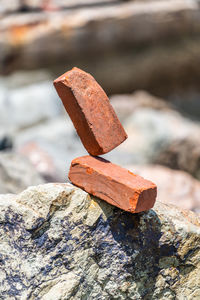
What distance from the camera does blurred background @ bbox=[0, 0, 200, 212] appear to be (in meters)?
5.16

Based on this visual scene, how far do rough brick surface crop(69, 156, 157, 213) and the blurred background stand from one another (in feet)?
8.36

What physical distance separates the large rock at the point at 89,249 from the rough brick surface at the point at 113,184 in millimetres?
65

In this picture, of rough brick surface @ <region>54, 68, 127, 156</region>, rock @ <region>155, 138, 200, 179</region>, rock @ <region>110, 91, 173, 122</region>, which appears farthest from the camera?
rock @ <region>110, 91, 173, 122</region>

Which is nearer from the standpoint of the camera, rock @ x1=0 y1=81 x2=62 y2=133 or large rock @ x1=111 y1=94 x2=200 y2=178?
large rock @ x1=111 y1=94 x2=200 y2=178

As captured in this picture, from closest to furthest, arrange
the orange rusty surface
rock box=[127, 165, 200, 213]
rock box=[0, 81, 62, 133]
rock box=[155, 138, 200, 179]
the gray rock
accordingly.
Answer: rock box=[127, 165, 200, 213] → rock box=[155, 138, 200, 179] → the gray rock → rock box=[0, 81, 62, 133] → the orange rusty surface

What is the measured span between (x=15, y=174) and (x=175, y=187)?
1416 mm

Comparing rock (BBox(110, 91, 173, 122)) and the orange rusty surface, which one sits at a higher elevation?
the orange rusty surface

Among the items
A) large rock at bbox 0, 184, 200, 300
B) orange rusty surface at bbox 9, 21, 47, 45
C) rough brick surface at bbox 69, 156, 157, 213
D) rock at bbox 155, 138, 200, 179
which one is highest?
orange rusty surface at bbox 9, 21, 47, 45

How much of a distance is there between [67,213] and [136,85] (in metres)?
6.84

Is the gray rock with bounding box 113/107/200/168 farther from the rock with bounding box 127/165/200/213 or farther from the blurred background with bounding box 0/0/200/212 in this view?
the rock with bounding box 127/165/200/213

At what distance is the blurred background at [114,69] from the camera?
5.16m

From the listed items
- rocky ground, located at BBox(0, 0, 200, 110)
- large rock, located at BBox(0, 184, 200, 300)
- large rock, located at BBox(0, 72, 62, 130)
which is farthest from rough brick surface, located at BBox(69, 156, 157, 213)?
rocky ground, located at BBox(0, 0, 200, 110)

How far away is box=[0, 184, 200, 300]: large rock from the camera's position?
71.6 inches

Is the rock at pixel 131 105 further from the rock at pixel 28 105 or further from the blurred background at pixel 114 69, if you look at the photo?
the rock at pixel 28 105
